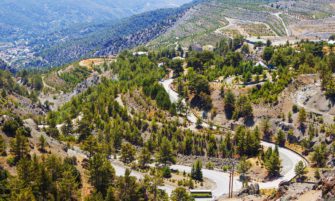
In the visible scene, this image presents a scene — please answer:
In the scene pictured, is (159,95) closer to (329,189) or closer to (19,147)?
(19,147)

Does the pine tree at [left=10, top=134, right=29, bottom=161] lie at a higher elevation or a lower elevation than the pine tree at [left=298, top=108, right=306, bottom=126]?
higher

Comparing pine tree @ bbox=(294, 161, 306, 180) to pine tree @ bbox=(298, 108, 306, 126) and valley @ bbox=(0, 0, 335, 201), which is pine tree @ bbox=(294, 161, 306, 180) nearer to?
valley @ bbox=(0, 0, 335, 201)

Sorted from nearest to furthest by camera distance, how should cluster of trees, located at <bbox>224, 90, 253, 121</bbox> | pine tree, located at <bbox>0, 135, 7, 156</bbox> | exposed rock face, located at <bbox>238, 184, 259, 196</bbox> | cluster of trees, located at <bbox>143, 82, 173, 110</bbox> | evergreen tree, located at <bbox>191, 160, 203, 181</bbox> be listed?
exposed rock face, located at <bbox>238, 184, 259, 196</bbox> → pine tree, located at <bbox>0, 135, 7, 156</bbox> → evergreen tree, located at <bbox>191, 160, 203, 181</bbox> → cluster of trees, located at <bbox>224, 90, 253, 121</bbox> → cluster of trees, located at <bbox>143, 82, 173, 110</bbox>

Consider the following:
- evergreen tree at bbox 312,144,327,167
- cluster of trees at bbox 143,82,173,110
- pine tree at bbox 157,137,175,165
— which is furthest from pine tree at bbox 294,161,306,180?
cluster of trees at bbox 143,82,173,110

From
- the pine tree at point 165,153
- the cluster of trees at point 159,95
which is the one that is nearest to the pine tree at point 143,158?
the pine tree at point 165,153

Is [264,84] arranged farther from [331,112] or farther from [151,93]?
[151,93]

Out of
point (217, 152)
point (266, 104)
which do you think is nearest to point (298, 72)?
point (266, 104)

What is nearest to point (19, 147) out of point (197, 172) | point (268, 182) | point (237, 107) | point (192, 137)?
point (197, 172)

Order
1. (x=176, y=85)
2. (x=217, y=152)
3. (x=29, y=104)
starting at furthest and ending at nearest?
(x=29, y=104)
(x=176, y=85)
(x=217, y=152)

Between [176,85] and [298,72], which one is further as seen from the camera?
[176,85]

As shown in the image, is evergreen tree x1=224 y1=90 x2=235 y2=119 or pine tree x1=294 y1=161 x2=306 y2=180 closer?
pine tree x1=294 y1=161 x2=306 y2=180

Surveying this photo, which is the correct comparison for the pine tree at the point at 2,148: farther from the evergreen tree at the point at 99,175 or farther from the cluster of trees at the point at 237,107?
the cluster of trees at the point at 237,107
